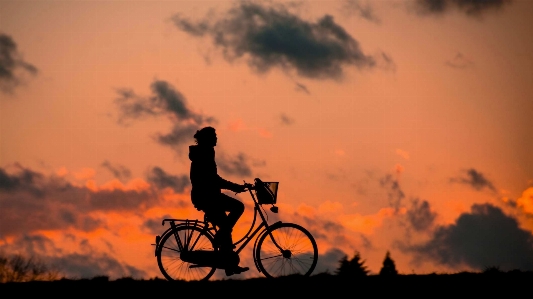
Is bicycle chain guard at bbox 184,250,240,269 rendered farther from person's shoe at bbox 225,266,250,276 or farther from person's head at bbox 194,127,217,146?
person's head at bbox 194,127,217,146

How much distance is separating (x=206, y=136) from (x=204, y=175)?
686 millimetres

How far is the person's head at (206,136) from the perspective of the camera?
12.3m

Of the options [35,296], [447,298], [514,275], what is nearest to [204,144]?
[35,296]

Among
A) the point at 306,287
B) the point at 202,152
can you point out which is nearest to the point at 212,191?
the point at 202,152

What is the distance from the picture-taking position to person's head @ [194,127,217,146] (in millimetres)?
12289

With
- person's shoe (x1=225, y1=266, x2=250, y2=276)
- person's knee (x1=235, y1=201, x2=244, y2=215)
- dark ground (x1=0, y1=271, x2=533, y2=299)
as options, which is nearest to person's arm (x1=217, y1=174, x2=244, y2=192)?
person's knee (x1=235, y1=201, x2=244, y2=215)

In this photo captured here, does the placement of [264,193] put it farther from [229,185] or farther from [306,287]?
[306,287]

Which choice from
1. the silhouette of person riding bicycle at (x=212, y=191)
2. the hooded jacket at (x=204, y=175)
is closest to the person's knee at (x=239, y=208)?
the silhouette of person riding bicycle at (x=212, y=191)

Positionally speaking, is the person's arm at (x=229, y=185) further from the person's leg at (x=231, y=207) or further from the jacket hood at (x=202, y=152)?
the jacket hood at (x=202, y=152)

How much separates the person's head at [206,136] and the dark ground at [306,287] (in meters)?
2.48

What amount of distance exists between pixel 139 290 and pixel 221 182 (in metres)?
2.33

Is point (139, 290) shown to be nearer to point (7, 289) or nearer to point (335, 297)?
point (7, 289)

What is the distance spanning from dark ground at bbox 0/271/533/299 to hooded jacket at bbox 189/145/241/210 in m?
1.56

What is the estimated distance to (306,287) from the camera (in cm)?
1152
